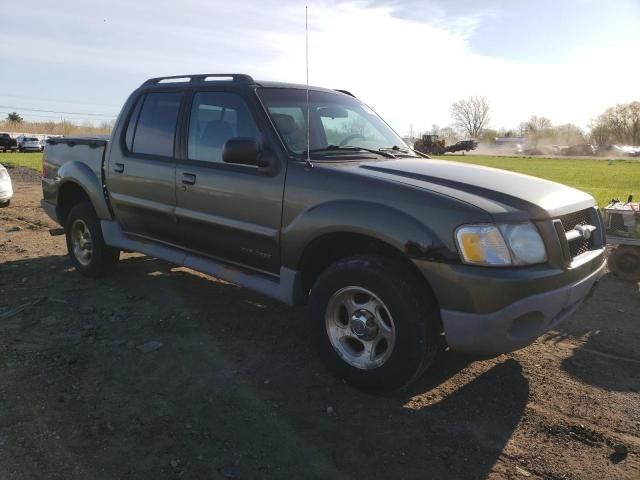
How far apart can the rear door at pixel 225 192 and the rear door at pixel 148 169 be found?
0.19 meters

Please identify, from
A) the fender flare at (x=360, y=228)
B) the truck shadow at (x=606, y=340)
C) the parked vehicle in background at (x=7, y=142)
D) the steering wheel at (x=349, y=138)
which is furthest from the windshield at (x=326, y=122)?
the parked vehicle in background at (x=7, y=142)

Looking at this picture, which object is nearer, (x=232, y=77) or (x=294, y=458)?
(x=294, y=458)

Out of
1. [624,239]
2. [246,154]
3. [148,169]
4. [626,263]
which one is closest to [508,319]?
[246,154]

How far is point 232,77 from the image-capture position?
415 centimetres

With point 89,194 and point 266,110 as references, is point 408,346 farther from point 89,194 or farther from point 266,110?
point 89,194

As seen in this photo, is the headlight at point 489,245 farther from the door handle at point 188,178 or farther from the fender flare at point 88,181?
the fender flare at point 88,181

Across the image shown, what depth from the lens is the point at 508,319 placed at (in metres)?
2.76

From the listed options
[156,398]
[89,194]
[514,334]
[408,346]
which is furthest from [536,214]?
[89,194]

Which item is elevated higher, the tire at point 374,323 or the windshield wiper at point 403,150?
the windshield wiper at point 403,150

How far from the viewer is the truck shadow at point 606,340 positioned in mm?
3582

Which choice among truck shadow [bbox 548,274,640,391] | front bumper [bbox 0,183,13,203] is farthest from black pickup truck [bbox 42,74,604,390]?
front bumper [bbox 0,183,13,203]

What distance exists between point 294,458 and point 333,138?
238 centimetres

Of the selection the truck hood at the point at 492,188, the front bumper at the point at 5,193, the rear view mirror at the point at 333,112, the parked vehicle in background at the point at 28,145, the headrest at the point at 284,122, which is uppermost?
the parked vehicle in background at the point at 28,145

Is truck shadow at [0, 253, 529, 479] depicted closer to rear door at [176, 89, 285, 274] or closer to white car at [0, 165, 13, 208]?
rear door at [176, 89, 285, 274]
